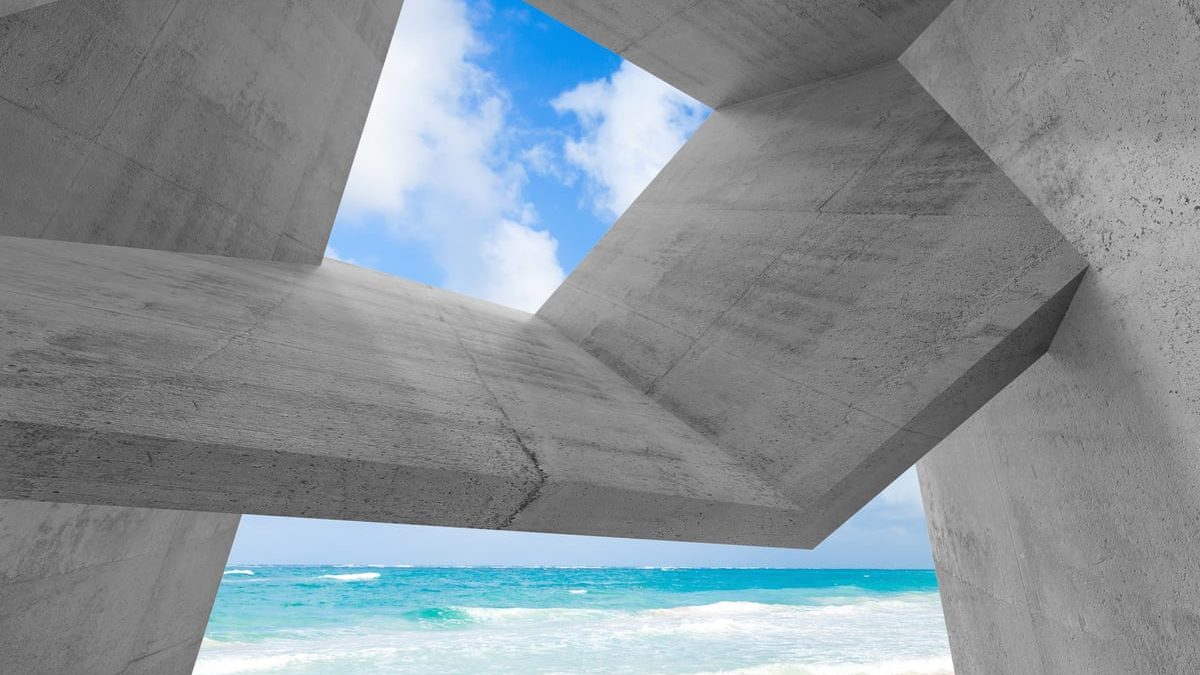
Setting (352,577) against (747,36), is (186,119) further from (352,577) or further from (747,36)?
(352,577)

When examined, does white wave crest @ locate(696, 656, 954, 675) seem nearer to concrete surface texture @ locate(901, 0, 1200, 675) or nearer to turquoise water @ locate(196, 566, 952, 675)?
turquoise water @ locate(196, 566, 952, 675)

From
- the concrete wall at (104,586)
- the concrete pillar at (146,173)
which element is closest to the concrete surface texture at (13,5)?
the concrete pillar at (146,173)

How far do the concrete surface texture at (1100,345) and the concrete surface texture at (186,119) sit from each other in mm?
5750

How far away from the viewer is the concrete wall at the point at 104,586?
13.3ft

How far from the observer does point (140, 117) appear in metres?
Result: 4.71

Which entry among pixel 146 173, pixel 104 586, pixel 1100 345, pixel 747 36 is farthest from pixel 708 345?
pixel 104 586

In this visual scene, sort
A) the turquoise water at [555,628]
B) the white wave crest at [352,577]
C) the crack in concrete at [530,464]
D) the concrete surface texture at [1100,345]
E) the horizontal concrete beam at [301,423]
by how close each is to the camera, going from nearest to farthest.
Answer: the horizontal concrete beam at [301,423] < the crack in concrete at [530,464] < the concrete surface texture at [1100,345] < the turquoise water at [555,628] < the white wave crest at [352,577]

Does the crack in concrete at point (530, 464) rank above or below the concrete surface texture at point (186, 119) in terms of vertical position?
below

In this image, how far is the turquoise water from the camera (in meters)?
14.7

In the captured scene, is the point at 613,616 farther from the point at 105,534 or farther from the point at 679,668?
the point at 105,534

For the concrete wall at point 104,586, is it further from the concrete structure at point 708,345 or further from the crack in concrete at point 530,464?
the crack in concrete at point 530,464

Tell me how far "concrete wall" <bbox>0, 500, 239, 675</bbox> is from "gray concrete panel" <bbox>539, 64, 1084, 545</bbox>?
13.8 feet

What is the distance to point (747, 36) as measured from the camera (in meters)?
6.31

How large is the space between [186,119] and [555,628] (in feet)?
63.6
